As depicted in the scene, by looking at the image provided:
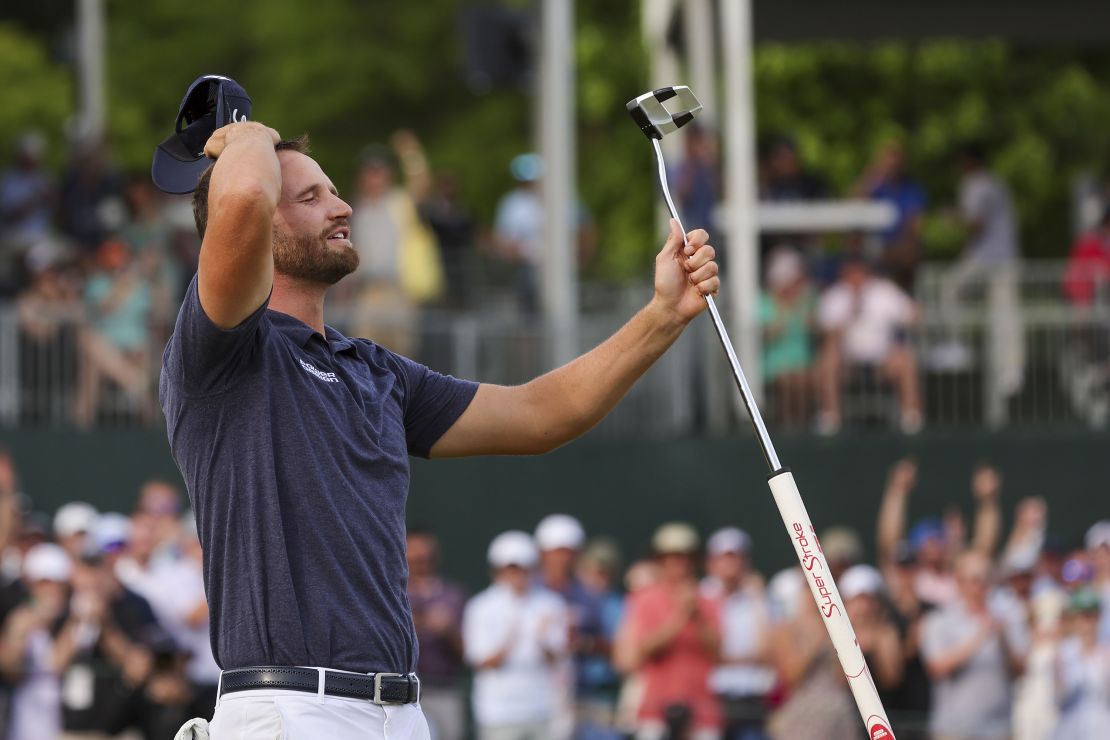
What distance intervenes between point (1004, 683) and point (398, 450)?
7.25 metres

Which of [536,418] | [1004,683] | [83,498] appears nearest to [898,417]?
[1004,683]

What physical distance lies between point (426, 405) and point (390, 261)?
1126 cm

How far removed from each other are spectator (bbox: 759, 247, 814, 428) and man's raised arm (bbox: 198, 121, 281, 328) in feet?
36.9

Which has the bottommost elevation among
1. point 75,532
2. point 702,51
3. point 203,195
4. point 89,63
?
point 75,532

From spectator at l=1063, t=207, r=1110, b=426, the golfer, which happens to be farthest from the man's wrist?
spectator at l=1063, t=207, r=1110, b=426

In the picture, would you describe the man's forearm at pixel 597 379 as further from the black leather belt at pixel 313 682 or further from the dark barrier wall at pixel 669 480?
the dark barrier wall at pixel 669 480

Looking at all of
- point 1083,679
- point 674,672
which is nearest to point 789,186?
point 674,672

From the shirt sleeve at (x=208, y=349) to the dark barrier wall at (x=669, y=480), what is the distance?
439 inches

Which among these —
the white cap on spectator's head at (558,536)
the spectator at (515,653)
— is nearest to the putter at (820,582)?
the spectator at (515,653)

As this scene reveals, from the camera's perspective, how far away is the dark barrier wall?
50.9 ft

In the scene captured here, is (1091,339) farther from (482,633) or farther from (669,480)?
(482,633)

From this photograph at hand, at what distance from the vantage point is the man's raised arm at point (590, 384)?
5312 millimetres

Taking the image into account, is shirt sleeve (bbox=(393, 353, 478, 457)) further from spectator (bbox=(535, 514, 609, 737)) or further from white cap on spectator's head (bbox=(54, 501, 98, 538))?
white cap on spectator's head (bbox=(54, 501, 98, 538))

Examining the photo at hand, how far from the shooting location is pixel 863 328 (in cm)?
1552
